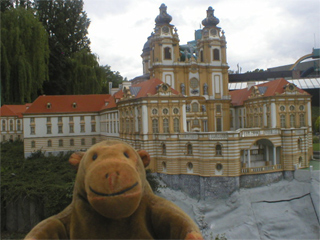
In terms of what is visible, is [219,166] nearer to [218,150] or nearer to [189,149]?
[218,150]

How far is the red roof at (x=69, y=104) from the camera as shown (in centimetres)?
3847

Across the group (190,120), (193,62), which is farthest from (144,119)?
(193,62)

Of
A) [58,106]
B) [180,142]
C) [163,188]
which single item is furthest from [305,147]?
[58,106]

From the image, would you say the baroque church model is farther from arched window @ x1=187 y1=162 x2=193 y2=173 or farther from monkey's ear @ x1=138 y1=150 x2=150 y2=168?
monkey's ear @ x1=138 y1=150 x2=150 y2=168

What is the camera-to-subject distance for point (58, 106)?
39.2m

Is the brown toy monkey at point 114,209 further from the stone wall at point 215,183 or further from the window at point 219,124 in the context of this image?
the window at point 219,124

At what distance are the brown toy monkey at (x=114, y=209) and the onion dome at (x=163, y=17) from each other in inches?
1320

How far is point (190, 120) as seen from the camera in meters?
36.8

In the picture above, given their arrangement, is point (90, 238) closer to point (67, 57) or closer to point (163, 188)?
point (163, 188)

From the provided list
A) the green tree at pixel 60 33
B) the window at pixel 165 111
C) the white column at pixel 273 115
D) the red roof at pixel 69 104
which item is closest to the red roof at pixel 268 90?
the white column at pixel 273 115

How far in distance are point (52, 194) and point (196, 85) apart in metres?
21.5

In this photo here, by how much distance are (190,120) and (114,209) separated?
108ft

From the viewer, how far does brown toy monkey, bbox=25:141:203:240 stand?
4191 mm

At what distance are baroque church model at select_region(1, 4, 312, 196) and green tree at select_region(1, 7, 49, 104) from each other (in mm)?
5781
